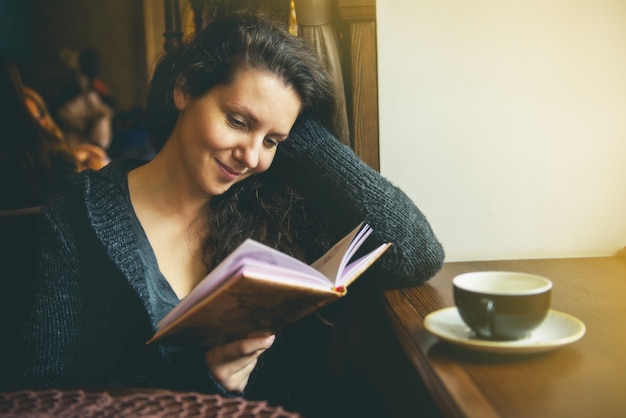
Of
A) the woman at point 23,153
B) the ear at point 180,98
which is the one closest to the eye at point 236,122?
the ear at point 180,98

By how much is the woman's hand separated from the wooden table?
0.21 metres

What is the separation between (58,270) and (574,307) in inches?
33.7

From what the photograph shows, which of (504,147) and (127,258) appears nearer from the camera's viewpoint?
(127,258)

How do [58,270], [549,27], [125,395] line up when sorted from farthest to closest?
[549,27], [58,270], [125,395]

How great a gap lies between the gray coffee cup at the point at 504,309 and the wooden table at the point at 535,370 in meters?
0.03

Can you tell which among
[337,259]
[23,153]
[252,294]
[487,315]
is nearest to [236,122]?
[337,259]

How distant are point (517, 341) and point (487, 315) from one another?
Answer: 0.05 metres

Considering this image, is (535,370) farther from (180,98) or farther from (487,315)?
(180,98)

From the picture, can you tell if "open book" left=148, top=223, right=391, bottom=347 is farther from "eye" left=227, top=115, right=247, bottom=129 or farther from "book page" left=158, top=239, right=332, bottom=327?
"eye" left=227, top=115, right=247, bottom=129

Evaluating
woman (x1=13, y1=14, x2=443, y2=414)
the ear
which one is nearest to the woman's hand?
woman (x1=13, y1=14, x2=443, y2=414)

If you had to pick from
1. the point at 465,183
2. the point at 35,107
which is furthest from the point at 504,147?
the point at 35,107

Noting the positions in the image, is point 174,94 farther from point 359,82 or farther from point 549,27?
point 549,27

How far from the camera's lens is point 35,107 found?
251cm

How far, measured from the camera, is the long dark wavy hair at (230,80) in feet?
3.59
